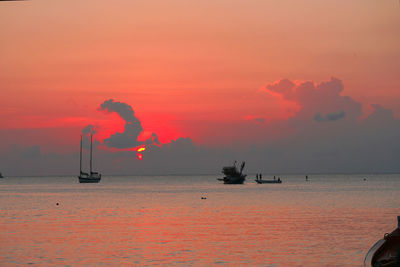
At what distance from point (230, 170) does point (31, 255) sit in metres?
84.5

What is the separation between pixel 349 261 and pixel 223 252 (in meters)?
3.78

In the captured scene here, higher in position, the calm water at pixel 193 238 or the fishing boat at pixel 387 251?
the fishing boat at pixel 387 251

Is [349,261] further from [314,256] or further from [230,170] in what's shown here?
[230,170]

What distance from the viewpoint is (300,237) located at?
24.1m

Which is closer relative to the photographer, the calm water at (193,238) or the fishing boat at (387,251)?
the fishing boat at (387,251)

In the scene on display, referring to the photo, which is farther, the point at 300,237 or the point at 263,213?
the point at 263,213

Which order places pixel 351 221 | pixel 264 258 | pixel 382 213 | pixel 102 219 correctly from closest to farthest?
pixel 264 258
pixel 351 221
pixel 102 219
pixel 382 213

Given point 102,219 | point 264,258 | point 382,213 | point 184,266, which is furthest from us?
point 382,213

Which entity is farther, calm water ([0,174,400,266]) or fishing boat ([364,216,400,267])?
calm water ([0,174,400,266])

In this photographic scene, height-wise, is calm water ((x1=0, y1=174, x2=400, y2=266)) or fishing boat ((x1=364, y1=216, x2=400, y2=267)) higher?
fishing boat ((x1=364, y1=216, x2=400, y2=267))

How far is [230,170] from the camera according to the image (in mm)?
103438

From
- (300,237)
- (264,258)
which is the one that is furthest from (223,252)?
(300,237)

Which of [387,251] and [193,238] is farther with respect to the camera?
[193,238]

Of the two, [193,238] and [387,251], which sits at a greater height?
[387,251]
